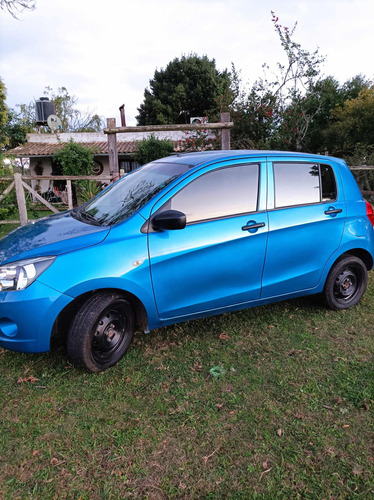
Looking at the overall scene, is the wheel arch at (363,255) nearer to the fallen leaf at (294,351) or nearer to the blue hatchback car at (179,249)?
the blue hatchback car at (179,249)

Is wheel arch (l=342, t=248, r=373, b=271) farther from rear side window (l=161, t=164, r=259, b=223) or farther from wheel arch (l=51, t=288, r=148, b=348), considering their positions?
wheel arch (l=51, t=288, r=148, b=348)

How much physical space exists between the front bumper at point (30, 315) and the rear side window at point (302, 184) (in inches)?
85.2

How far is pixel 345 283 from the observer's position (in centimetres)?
406

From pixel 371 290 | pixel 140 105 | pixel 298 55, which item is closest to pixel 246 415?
pixel 371 290

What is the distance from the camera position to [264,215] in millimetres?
3336

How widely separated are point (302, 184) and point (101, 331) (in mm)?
2395

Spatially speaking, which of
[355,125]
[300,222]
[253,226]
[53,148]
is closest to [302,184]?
[300,222]

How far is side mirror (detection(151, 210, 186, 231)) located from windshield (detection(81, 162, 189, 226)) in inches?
11.2

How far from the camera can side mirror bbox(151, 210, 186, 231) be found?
279 cm

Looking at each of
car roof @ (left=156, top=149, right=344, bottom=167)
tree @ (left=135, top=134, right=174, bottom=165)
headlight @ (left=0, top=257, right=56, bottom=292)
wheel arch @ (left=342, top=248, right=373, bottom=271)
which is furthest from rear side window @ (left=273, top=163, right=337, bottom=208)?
tree @ (left=135, top=134, right=174, bottom=165)

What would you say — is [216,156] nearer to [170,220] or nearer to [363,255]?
[170,220]

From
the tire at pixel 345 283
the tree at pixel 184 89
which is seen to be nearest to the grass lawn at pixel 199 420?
the tire at pixel 345 283

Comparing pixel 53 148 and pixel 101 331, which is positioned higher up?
pixel 53 148

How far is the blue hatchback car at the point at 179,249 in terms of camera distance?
267cm
